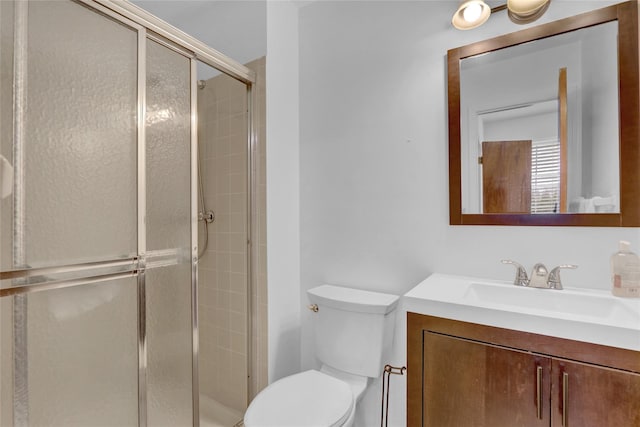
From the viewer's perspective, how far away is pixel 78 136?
41.0 inches

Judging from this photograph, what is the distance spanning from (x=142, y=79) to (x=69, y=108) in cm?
30

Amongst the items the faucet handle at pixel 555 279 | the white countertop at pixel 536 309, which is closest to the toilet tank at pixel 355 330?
the white countertop at pixel 536 309

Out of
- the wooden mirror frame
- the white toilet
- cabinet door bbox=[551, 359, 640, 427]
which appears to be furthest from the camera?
the white toilet

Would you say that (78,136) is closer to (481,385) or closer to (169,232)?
(169,232)

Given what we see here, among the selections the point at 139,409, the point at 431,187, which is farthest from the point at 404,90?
the point at 139,409

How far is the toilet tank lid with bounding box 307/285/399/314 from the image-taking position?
1.35m

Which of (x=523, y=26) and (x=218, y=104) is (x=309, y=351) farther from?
(x=523, y=26)

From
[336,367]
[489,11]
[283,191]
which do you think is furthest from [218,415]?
[489,11]

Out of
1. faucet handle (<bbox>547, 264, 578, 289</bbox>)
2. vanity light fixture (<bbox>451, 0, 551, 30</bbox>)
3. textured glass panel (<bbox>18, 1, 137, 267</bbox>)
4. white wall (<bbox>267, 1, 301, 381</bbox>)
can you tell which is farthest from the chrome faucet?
textured glass panel (<bbox>18, 1, 137, 267</bbox>)

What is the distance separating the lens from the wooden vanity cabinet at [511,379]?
78cm

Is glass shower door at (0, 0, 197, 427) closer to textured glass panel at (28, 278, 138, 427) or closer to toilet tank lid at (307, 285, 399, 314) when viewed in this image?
textured glass panel at (28, 278, 138, 427)

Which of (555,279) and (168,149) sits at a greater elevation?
(168,149)

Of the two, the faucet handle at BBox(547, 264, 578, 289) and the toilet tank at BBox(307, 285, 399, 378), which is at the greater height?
the faucet handle at BBox(547, 264, 578, 289)

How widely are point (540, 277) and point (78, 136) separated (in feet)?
5.64
